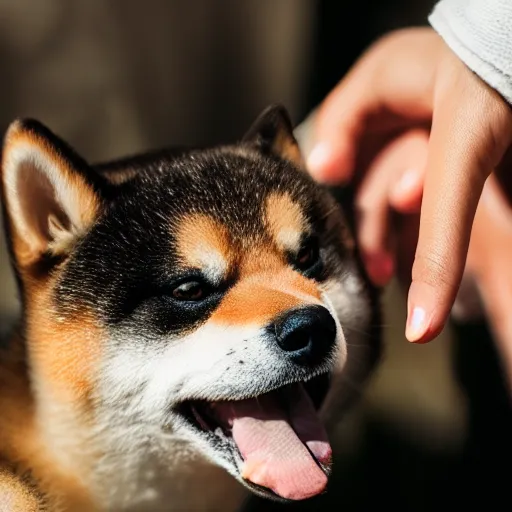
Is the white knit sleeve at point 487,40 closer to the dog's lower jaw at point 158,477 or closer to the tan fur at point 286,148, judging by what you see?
the tan fur at point 286,148

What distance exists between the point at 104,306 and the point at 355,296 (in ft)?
0.55

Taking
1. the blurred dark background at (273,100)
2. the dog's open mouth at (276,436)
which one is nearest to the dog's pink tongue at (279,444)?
the dog's open mouth at (276,436)

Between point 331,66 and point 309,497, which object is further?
point 331,66

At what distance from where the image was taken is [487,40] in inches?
17.6

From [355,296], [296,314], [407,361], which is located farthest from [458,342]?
[296,314]

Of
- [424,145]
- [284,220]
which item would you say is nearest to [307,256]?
[284,220]

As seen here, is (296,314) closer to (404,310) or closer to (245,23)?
(404,310)

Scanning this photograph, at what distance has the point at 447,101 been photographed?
461mm

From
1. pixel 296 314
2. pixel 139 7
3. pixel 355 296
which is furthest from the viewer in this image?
pixel 139 7

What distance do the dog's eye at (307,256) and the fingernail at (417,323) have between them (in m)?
0.07

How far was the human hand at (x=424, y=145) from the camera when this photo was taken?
16.2 inches

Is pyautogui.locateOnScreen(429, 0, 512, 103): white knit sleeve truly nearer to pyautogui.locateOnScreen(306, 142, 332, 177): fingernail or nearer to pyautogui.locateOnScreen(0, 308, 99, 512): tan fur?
pyautogui.locateOnScreen(306, 142, 332, 177): fingernail

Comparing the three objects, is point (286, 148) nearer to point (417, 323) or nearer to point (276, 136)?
point (276, 136)

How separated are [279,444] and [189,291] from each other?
0.31 ft
